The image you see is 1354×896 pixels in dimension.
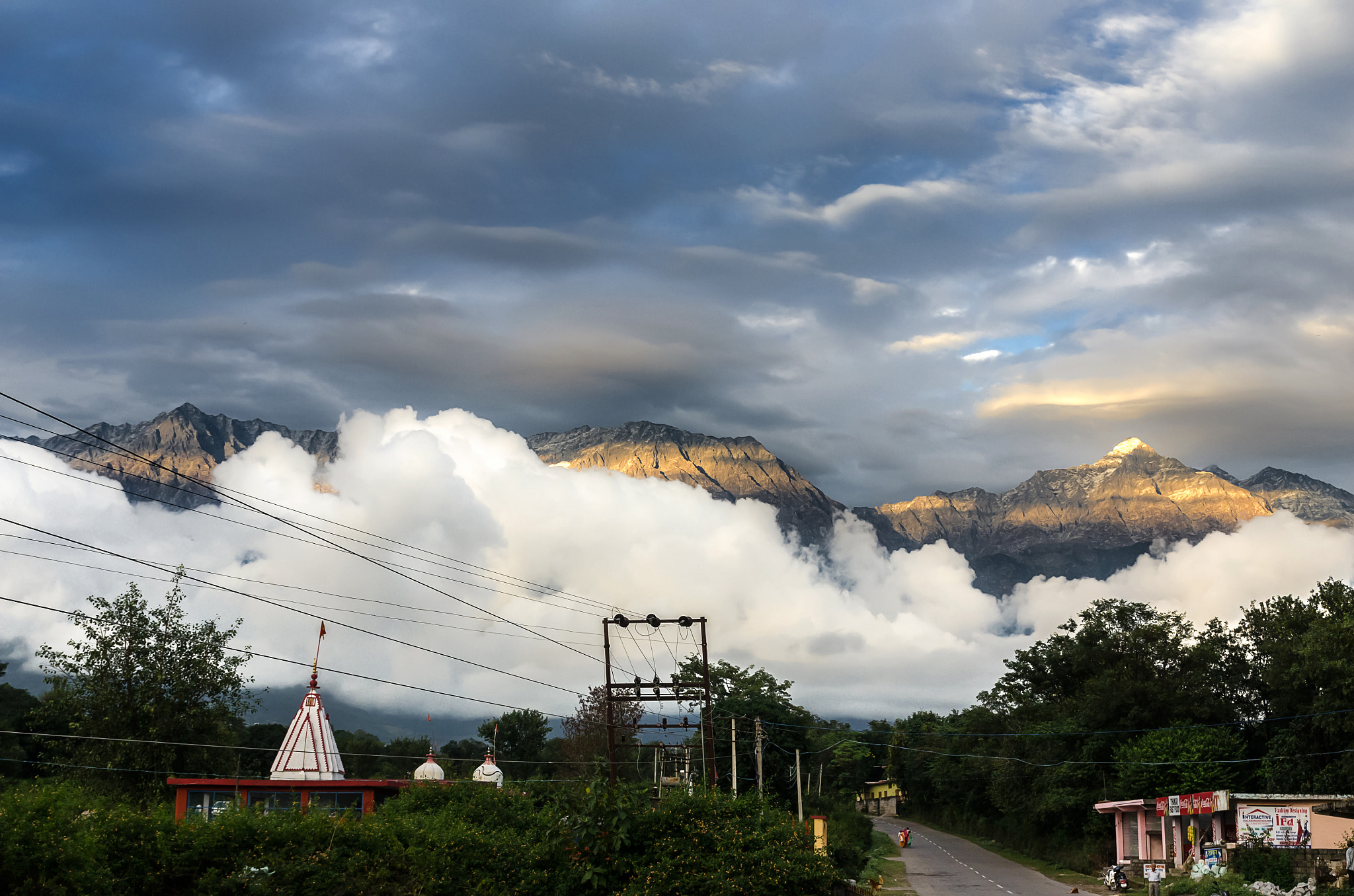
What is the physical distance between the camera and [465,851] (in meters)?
23.9

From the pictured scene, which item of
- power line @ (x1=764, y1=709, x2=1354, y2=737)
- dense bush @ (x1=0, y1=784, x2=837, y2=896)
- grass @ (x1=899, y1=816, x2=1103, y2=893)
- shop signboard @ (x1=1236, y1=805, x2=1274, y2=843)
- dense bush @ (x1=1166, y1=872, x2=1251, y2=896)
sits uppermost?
dense bush @ (x1=0, y1=784, x2=837, y2=896)

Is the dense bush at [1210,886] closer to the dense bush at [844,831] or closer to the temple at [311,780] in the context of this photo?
the dense bush at [844,831]

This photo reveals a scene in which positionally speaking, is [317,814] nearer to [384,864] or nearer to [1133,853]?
[384,864]

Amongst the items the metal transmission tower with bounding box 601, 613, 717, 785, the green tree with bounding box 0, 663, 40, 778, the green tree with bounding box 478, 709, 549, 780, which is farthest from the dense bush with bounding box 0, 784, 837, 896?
the green tree with bounding box 478, 709, 549, 780

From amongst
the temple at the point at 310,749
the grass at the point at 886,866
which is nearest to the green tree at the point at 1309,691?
the grass at the point at 886,866

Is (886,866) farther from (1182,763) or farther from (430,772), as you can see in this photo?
(430,772)

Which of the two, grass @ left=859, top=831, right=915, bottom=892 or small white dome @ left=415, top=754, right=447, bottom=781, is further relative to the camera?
grass @ left=859, top=831, right=915, bottom=892

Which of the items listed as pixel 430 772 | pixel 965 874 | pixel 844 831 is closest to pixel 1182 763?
pixel 965 874

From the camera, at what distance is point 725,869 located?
23844 millimetres

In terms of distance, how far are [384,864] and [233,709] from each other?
2141cm

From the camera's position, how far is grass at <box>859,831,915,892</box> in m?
51.7

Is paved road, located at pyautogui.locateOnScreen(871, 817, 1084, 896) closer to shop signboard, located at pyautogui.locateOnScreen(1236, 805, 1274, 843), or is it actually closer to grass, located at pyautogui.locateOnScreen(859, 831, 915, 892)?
grass, located at pyautogui.locateOnScreen(859, 831, 915, 892)

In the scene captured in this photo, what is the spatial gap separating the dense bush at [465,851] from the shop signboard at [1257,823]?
25.0 m

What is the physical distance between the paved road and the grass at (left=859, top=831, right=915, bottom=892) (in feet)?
1.65
